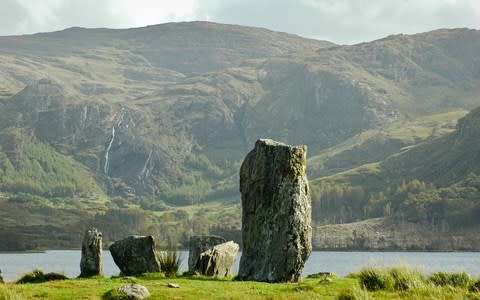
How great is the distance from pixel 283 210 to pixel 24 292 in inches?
429

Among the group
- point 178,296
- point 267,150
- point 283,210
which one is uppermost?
point 267,150

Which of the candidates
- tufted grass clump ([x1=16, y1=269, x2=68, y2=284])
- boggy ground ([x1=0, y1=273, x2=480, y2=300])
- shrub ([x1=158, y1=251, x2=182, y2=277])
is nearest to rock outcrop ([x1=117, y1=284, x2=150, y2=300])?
boggy ground ([x1=0, y1=273, x2=480, y2=300])

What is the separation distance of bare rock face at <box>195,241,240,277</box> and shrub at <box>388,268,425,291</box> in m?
8.73

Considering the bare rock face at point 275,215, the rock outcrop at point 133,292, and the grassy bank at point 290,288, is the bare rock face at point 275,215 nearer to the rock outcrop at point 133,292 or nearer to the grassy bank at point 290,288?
the grassy bank at point 290,288

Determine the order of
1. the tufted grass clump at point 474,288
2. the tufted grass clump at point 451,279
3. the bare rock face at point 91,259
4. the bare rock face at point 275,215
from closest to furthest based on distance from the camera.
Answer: the tufted grass clump at point 474,288 < the tufted grass clump at point 451,279 < the bare rock face at point 275,215 < the bare rock face at point 91,259

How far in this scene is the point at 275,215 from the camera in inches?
1355

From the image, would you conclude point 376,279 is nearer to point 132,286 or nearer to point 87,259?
point 132,286

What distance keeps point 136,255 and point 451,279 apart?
44.0 ft

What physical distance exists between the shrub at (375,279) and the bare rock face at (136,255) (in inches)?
385

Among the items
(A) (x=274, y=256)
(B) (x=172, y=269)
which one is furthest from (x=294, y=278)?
(B) (x=172, y=269)

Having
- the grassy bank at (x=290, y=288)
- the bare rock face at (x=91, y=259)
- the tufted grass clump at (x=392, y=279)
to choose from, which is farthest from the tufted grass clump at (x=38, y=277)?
the tufted grass clump at (x=392, y=279)

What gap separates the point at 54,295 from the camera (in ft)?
91.6

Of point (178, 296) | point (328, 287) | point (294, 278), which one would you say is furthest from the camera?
point (294, 278)

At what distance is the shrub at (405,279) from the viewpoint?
29.0 m
